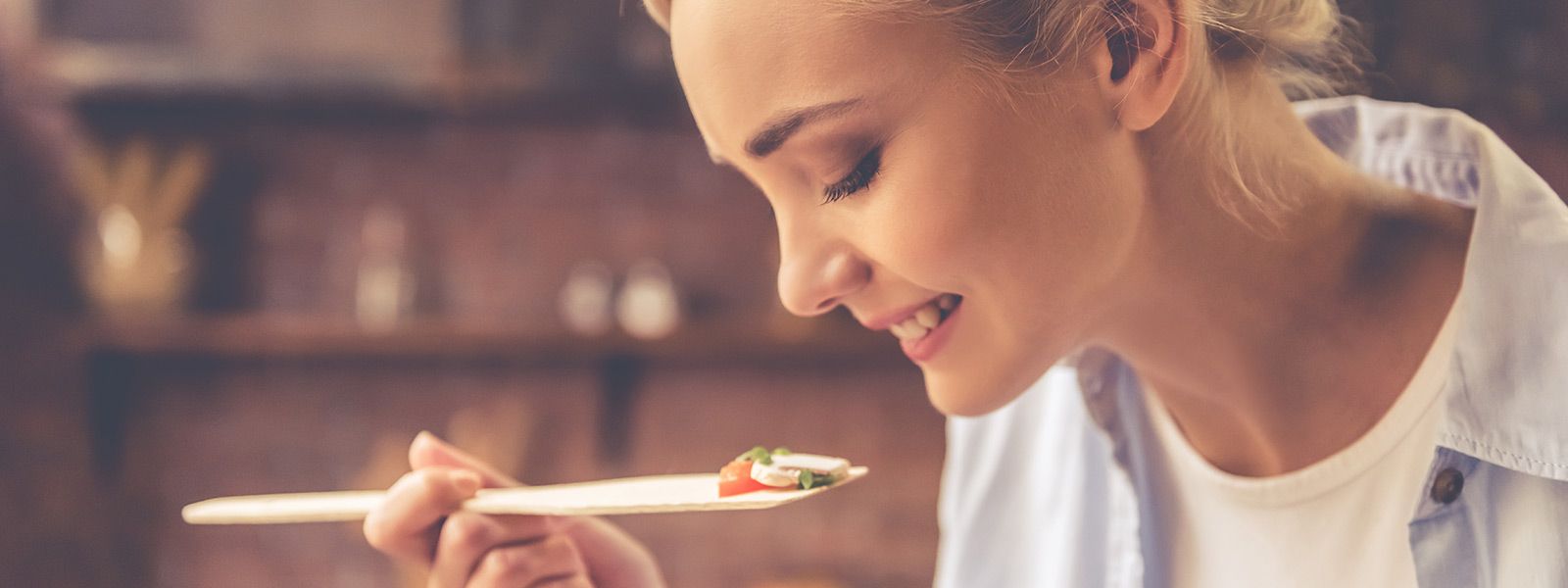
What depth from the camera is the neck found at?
847 millimetres

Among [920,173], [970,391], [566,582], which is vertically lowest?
[566,582]

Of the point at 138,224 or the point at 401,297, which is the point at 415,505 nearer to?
the point at 401,297

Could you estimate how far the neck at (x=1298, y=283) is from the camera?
0.85 metres

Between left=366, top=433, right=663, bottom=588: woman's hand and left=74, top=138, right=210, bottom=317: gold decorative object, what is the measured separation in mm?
1919

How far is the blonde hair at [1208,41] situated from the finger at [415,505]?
369mm

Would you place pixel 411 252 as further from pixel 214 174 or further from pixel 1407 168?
pixel 1407 168

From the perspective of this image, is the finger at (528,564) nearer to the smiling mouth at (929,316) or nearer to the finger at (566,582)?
the finger at (566,582)

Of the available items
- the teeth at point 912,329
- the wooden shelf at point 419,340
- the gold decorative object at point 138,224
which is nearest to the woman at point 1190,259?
the teeth at point 912,329

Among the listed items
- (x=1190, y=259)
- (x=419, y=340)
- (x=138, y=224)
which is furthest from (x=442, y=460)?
(x=138, y=224)

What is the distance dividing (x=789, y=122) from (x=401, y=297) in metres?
2.04

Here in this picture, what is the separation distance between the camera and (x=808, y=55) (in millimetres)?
705

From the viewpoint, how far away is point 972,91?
28.6 inches

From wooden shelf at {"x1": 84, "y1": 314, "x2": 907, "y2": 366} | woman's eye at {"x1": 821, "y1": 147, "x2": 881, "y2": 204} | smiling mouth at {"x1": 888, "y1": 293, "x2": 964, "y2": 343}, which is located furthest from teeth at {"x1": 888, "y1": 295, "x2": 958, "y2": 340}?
wooden shelf at {"x1": 84, "y1": 314, "x2": 907, "y2": 366}

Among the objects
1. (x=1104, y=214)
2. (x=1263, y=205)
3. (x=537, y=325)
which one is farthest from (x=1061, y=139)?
(x=537, y=325)
